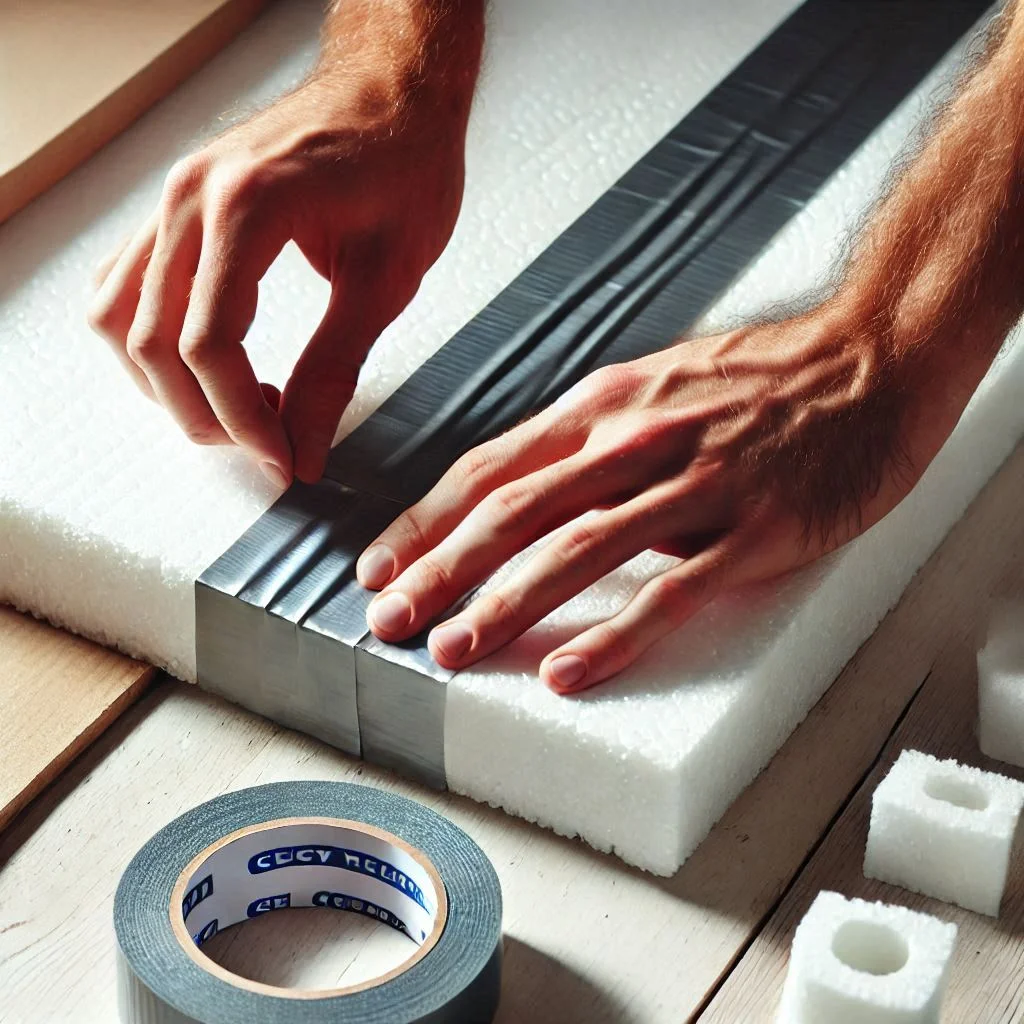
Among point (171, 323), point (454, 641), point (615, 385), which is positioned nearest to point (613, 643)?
point (454, 641)

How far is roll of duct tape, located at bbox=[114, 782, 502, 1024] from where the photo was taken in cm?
99

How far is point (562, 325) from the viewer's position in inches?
62.8

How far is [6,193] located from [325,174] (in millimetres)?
526

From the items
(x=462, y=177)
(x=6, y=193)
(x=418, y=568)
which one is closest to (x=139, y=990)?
(x=418, y=568)

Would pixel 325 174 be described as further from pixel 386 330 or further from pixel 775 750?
pixel 775 750

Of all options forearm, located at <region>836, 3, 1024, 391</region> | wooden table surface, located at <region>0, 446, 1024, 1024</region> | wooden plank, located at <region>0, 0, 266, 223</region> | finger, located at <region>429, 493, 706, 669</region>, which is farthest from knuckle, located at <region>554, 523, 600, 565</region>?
wooden plank, located at <region>0, 0, 266, 223</region>

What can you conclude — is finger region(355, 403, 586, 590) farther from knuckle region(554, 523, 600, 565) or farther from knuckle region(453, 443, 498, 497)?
knuckle region(554, 523, 600, 565)

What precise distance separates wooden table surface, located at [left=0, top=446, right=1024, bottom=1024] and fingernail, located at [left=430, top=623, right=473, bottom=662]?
0.42ft

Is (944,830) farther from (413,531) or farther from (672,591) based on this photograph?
(413,531)

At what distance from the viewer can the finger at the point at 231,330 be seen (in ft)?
4.20

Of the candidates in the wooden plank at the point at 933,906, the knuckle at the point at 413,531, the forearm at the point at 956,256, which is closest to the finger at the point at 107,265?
the knuckle at the point at 413,531

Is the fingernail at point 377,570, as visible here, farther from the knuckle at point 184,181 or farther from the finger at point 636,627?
the knuckle at point 184,181

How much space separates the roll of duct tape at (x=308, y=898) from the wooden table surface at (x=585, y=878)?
1.3 inches

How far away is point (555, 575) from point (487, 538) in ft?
0.22
